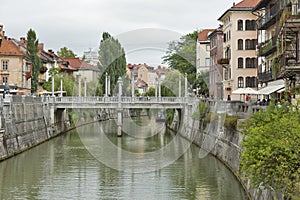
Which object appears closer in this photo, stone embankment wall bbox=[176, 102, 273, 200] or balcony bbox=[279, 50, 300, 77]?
stone embankment wall bbox=[176, 102, 273, 200]

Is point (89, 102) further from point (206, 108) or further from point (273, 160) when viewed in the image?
point (273, 160)

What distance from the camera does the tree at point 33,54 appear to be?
77.5 m

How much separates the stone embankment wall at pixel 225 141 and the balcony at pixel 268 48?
530 centimetres

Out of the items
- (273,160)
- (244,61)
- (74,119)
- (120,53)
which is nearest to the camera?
(273,160)

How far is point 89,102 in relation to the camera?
2414 inches

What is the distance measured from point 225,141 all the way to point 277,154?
20.8 metres

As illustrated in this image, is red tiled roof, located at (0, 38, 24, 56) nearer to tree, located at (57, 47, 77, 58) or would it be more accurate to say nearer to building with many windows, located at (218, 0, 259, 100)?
building with many windows, located at (218, 0, 259, 100)

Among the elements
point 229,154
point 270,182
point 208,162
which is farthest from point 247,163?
point 208,162

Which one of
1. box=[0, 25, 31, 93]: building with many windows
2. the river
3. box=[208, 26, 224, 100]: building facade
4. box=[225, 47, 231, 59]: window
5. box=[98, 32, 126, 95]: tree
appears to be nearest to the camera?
the river

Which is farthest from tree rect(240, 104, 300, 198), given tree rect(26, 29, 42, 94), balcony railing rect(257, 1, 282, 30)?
tree rect(26, 29, 42, 94)

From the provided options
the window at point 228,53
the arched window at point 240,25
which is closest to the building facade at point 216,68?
the window at point 228,53

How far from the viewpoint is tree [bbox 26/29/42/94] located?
254 feet

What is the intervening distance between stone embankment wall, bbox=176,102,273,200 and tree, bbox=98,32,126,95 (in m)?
36.1

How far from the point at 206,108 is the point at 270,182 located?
3309 centimetres
